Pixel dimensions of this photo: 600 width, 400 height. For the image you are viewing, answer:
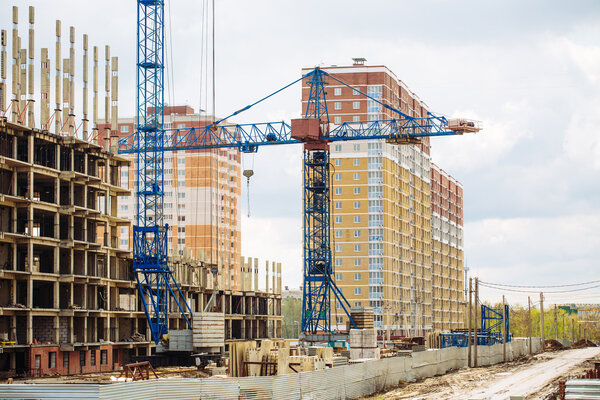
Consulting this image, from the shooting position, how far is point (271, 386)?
41.9 meters

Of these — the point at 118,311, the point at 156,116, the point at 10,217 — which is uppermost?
the point at 156,116

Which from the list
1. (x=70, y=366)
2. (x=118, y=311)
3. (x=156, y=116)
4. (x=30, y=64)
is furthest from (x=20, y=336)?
(x=156, y=116)

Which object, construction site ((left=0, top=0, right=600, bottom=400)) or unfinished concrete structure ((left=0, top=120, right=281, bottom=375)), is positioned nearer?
construction site ((left=0, top=0, right=600, bottom=400))

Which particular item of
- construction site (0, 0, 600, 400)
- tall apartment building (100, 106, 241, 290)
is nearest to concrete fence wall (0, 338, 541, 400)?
construction site (0, 0, 600, 400)

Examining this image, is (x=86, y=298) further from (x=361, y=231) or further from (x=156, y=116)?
(x=361, y=231)

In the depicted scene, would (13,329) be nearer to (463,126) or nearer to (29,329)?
(29,329)

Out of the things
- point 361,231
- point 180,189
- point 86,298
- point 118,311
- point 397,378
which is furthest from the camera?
point 180,189

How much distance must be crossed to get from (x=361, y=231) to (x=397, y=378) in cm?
10537

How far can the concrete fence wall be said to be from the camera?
108 feet

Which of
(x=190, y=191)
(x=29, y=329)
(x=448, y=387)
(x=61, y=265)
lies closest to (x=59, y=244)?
(x=61, y=265)

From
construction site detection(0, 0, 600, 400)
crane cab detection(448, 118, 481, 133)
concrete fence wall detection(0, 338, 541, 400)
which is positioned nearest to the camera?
concrete fence wall detection(0, 338, 541, 400)

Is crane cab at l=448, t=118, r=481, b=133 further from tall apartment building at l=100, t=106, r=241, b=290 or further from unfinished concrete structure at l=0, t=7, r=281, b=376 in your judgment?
tall apartment building at l=100, t=106, r=241, b=290

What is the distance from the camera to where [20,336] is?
231 feet

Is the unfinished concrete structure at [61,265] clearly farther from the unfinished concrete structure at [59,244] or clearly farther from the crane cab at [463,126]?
the crane cab at [463,126]
